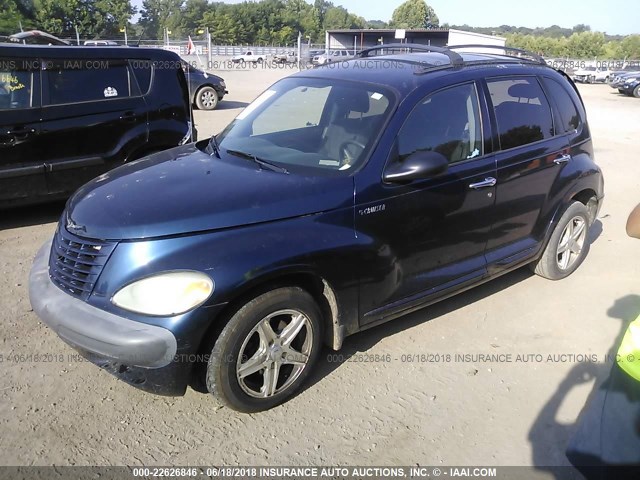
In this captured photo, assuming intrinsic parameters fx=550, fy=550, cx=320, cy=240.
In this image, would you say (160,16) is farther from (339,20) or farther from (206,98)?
(206,98)

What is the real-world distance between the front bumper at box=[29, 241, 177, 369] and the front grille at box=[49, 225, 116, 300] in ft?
0.23

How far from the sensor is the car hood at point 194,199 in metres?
2.85

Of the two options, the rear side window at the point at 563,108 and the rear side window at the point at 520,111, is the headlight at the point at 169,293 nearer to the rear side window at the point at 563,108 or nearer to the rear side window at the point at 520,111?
the rear side window at the point at 520,111

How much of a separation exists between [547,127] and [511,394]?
90.8 inches

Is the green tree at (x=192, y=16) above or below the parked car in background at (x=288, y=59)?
above

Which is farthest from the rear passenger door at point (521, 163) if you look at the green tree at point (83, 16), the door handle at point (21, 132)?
the green tree at point (83, 16)

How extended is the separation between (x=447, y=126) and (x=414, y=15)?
143 m

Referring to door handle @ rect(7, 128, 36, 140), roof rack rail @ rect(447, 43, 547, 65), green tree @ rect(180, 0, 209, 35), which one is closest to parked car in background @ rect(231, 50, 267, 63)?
green tree @ rect(180, 0, 209, 35)

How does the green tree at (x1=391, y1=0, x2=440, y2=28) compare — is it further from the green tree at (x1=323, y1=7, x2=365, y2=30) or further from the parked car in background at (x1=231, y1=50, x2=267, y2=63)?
the parked car in background at (x1=231, y1=50, x2=267, y2=63)

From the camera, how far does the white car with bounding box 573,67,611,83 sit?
123 ft

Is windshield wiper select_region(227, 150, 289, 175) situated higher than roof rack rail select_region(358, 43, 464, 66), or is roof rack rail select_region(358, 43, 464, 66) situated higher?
roof rack rail select_region(358, 43, 464, 66)

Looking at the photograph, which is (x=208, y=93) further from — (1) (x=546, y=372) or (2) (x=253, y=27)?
(2) (x=253, y=27)

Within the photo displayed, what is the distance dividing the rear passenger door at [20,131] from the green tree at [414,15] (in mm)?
136007

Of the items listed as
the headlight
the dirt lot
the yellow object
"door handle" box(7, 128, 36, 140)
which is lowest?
the dirt lot
